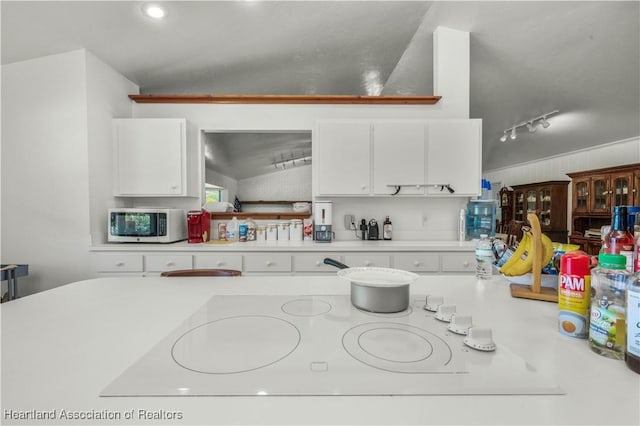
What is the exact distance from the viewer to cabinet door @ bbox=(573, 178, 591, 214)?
13.3 feet

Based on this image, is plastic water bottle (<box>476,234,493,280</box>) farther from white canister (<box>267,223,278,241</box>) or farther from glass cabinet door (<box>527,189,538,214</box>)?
glass cabinet door (<box>527,189,538,214</box>)

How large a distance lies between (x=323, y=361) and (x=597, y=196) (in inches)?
206

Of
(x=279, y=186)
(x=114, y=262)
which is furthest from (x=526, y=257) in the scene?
(x=279, y=186)

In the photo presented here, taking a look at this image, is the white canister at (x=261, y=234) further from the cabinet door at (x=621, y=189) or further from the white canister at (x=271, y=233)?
the cabinet door at (x=621, y=189)

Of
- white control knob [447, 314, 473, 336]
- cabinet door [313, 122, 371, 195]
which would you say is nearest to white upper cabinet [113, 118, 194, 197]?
cabinet door [313, 122, 371, 195]

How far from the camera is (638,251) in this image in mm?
593

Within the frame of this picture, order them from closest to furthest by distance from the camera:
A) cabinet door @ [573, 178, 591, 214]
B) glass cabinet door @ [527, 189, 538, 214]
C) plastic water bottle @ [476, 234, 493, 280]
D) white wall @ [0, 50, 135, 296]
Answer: plastic water bottle @ [476, 234, 493, 280], white wall @ [0, 50, 135, 296], cabinet door @ [573, 178, 591, 214], glass cabinet door @ [527, 189, 538, 214]

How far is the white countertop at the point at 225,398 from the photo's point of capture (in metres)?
0.39

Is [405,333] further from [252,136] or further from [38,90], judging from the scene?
[252,136]

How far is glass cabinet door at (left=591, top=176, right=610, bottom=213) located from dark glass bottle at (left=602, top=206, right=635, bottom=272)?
172 inches

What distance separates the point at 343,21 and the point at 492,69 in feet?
5.80

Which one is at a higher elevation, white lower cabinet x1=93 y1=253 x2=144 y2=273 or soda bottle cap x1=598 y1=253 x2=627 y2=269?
soda bottle cap x1=598 y1=253 x2=627 y2=269

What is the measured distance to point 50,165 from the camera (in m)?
2.24

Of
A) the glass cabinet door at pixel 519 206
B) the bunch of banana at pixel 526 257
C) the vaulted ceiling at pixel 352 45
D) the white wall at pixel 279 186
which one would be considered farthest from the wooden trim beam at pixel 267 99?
the white wall at pixel 279 186
